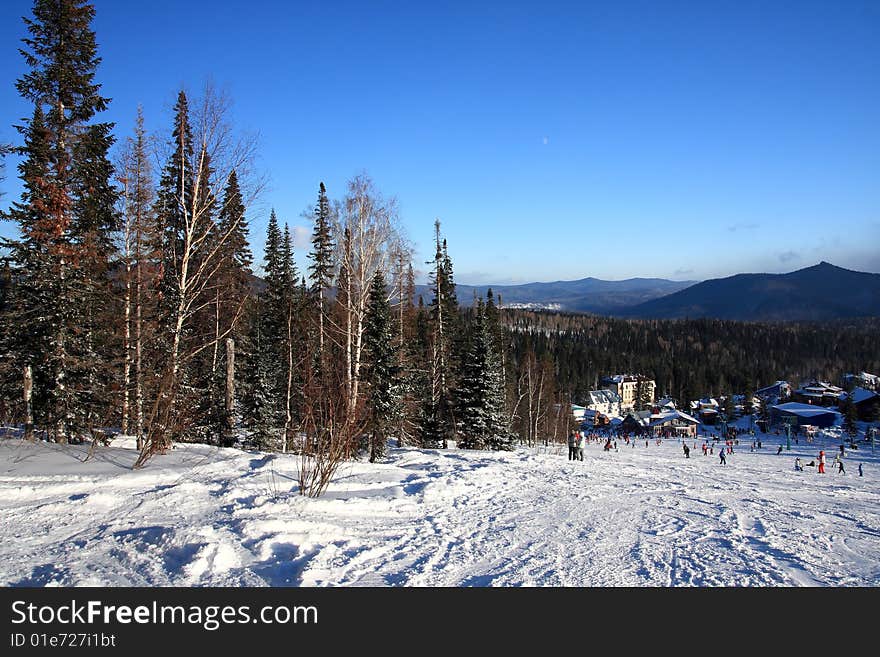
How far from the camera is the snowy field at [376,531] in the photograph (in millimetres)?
5328

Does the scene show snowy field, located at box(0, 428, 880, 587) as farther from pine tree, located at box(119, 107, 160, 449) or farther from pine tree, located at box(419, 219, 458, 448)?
pine tree, located at box(419, 219, 458, 448)

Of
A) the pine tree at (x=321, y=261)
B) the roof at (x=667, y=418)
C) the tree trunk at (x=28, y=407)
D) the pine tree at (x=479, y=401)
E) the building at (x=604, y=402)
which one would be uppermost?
the pine tree at (x=321, y=261)

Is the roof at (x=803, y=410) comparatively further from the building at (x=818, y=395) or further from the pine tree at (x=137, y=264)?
the pine tree at (x=137, y=264)

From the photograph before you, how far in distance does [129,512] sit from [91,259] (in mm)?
9524

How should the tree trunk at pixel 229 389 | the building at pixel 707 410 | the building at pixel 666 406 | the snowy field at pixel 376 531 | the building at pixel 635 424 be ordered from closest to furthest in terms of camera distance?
the snowy field at pixel 376 531, the tree trunk at pixel 229 389, the building at pixel 635 424, the building at pixel 707 410, the building at pixel 666 406

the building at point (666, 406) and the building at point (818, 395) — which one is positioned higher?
the building at point (818, 395)

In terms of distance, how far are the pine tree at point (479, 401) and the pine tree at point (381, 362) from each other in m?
6.10

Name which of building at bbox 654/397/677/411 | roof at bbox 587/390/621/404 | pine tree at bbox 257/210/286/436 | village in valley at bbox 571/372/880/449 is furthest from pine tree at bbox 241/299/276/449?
roof at bbox 587/390/621/404

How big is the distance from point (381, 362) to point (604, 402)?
103846 mm

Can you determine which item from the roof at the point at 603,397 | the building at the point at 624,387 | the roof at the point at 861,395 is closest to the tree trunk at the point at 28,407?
the roof at the point at 861,395

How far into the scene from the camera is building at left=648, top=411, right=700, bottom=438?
82.5 m

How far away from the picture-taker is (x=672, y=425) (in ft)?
279

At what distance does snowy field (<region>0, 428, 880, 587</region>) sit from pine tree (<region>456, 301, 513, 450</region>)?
13272 millimetres

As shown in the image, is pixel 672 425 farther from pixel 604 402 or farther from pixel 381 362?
pixel 381 362
